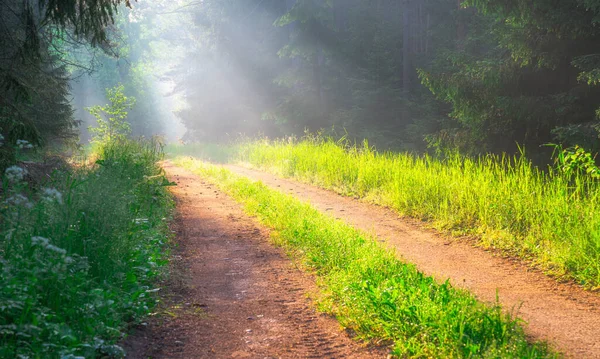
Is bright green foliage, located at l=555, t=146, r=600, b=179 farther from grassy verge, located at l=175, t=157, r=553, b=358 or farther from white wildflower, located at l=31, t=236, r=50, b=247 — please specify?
white wildflower, located at l=31, t=236, r=50, b=247

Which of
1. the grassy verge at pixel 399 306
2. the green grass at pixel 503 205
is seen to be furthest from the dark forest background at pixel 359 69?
the grassy verge at pixel 399 306

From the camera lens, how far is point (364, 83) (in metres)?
25.0

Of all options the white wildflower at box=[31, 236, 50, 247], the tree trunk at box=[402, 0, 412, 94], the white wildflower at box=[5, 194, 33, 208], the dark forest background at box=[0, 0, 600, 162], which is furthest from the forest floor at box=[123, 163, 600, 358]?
the tree trunk at box=[402, 0, 412, 94]

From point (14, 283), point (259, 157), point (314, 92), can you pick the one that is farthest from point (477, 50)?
point (14, 283)

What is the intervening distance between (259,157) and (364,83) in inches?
312

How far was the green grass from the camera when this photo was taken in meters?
5.94

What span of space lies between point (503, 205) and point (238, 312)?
15.1 feet

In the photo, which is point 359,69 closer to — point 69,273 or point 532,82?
point 532,82

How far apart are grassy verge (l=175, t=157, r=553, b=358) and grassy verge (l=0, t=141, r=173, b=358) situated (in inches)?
74.1

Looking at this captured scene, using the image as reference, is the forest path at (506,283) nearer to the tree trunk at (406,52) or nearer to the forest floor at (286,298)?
the forest floor at (286,298)

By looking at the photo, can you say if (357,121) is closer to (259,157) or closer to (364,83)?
(364,83)

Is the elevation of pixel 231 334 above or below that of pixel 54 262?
below

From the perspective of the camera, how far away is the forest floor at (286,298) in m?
4.12

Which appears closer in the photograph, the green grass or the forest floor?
the forest floor
